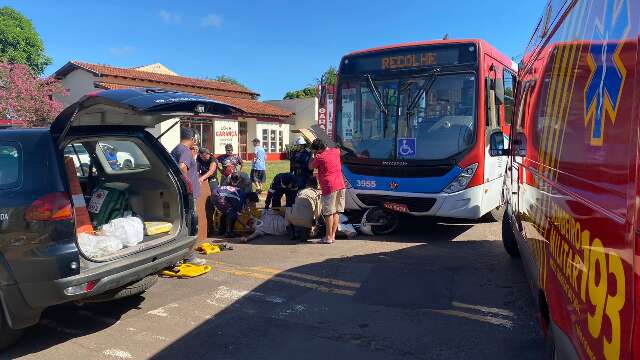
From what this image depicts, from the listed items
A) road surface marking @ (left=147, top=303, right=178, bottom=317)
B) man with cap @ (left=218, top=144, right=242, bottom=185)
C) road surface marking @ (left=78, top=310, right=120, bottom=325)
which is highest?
man with cap @ (left=218, top=144, right=242, bottom=185)

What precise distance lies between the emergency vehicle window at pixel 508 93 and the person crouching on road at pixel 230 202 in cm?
465

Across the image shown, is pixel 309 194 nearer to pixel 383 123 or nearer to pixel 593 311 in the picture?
pixel 383 123

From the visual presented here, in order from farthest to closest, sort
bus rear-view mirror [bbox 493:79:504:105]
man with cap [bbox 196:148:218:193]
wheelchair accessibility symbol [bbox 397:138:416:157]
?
man with cap [bbox 196:148:218:193] < wheelchair accessibility symbol [bbox 397:138:416:157] < bus rear-view mirror [bbox 493:79:504:105]

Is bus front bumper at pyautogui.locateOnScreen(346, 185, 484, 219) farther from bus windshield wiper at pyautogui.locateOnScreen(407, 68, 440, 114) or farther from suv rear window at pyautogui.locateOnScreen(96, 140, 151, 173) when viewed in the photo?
suv rear window at pyautogui.locateOnScreen(96, 140, 151, 173)

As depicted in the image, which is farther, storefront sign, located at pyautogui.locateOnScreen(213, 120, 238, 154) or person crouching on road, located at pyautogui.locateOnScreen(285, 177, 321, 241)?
storefront sign, located at pyautogui.locateOnScreen(213, 120, 238, 154)

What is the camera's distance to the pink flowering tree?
78.7ft

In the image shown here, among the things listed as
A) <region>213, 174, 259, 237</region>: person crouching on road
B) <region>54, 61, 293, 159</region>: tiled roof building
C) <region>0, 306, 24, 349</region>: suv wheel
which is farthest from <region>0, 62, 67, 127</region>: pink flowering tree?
<region>0, 306, 24, 349</region>: suv wheel

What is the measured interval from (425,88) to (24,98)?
2326 cm

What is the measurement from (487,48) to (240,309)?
18.6 feet

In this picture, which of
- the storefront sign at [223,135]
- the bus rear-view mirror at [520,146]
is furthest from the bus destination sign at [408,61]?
the storefront sign at [223,135]

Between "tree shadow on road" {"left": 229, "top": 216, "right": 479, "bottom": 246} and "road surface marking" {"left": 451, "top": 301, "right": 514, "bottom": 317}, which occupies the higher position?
"tree shadow on road" {"left": 229, "top": 216, "right": 479, "bottom": 246}

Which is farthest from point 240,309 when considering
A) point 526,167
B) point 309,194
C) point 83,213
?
point 309,194

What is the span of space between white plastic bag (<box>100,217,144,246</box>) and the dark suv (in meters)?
0.13

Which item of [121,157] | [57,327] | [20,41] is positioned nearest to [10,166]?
[57,327]
